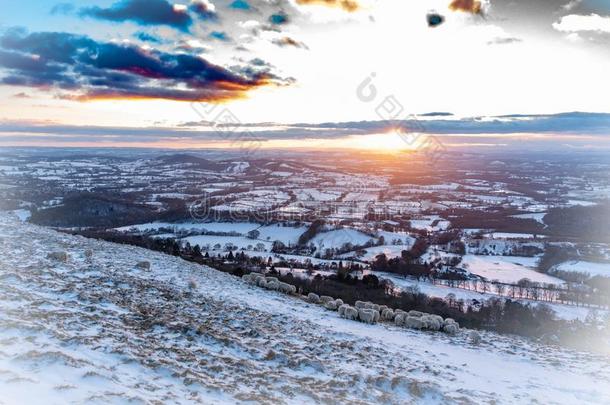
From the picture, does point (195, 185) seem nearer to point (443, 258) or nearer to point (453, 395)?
point (443, 258)

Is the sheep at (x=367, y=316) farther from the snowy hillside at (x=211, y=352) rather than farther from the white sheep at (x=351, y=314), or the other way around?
the snowy hillside at (x=211, y=352)

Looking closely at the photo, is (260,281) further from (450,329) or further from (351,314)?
(450,329)

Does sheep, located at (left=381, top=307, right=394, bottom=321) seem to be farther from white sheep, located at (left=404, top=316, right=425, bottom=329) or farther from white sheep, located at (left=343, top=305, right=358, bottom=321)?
white sheep, located at (left=343, top=305, right=358, bottom=321)

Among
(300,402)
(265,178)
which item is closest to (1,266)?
(300,402)

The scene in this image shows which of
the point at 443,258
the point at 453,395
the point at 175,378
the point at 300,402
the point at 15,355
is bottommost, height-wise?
the point at 443,258

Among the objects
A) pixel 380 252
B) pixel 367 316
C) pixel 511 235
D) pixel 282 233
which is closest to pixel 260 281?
pixel 367 316

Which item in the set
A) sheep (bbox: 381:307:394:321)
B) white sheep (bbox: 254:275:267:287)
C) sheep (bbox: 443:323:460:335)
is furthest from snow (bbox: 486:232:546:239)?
white sheep (bbox: 254:275:267:287)
